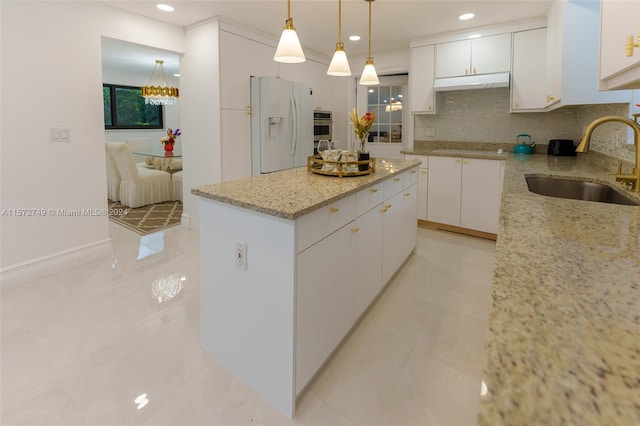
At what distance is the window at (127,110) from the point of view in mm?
7457

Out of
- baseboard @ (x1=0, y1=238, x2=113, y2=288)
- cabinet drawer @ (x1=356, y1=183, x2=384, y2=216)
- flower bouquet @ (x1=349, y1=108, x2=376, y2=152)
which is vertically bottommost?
baseboard @ (x1=0, y1=238, x2=113, y2=288)

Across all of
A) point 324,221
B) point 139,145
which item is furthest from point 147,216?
Answer: point 324,221

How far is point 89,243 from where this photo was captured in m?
3.44

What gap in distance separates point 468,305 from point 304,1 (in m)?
3.00

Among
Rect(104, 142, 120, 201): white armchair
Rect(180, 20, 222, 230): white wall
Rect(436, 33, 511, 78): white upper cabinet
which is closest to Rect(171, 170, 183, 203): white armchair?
Rect(104, 142, 120, 201): white armchair

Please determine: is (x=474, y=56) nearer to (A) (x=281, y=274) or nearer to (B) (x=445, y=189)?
(B) (x=445, y=189)

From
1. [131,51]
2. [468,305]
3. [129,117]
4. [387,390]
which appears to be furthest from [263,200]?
[129,117]

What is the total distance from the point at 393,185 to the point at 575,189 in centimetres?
117

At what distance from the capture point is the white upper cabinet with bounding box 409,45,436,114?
443 cm

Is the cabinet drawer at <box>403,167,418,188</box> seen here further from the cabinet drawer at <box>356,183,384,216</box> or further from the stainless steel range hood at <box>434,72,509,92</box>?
the stainless steel range hood at <box>434,72,509,92</box>

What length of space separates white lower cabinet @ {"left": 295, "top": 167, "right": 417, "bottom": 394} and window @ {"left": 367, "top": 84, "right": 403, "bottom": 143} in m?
2.65

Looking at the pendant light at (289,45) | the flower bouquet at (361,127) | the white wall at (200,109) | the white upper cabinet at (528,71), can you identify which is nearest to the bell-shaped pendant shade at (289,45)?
the pendant light at (289,45)

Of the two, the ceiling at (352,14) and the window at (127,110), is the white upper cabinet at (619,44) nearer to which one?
the ceiling at (352,14)

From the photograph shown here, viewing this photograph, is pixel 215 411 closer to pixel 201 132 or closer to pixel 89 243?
pixel 89 243
